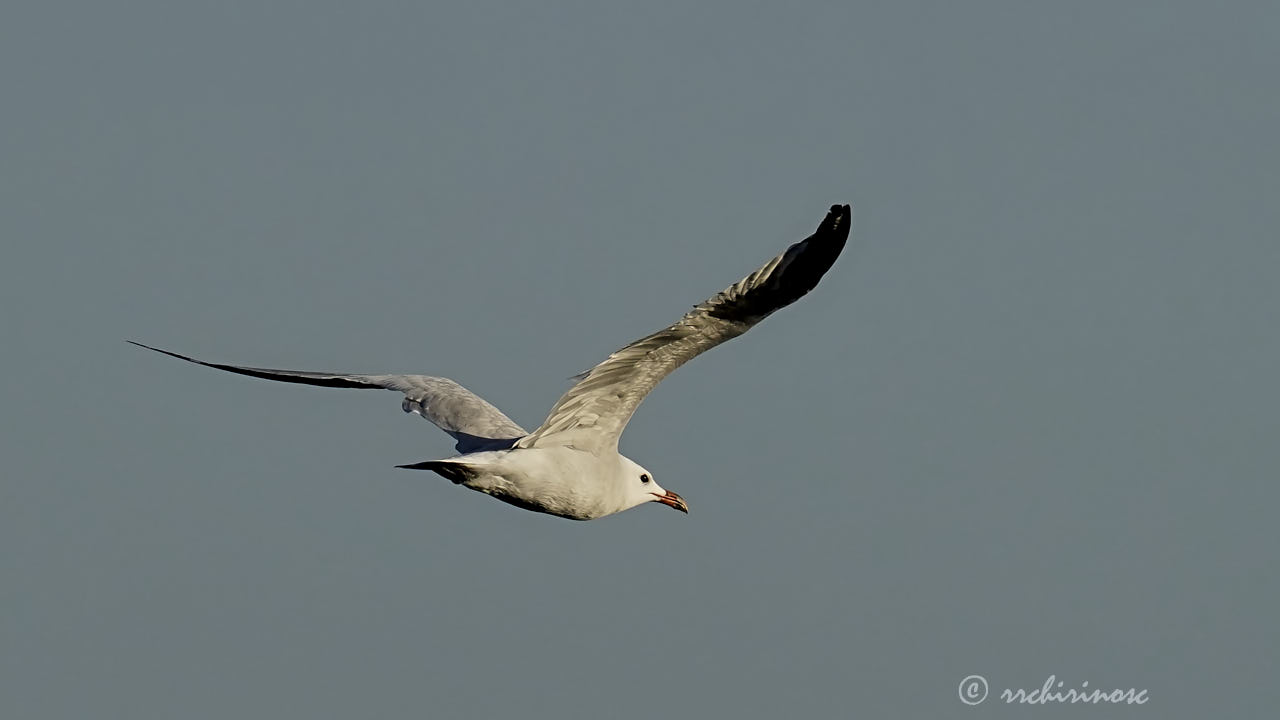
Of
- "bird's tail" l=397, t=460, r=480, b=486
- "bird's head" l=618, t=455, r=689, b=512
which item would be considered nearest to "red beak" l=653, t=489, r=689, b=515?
"bird's head" l=618, t=455, r=689, b=512

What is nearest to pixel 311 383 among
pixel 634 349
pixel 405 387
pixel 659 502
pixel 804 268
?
pixel 405 387

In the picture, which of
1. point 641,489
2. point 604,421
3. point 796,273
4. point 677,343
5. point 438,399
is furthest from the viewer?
point 438,399

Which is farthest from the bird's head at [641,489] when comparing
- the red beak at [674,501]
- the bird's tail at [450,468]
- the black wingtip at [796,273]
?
the black wingtip at [796,273]

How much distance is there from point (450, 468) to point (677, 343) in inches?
91.8

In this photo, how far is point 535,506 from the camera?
1573cm

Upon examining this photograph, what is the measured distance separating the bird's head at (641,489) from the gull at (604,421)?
0.01m

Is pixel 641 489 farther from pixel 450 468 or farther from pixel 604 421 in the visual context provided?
pixel 450 468

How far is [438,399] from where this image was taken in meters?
19.3

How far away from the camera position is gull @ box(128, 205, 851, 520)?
13.2m

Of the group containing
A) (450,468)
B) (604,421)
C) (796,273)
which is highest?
(796,273)

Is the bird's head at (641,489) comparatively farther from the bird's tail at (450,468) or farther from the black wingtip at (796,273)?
the black wingtip at (796,273)

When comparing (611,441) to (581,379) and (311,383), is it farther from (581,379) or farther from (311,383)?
(311,383)

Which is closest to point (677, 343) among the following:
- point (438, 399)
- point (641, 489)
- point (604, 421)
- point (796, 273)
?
point (796, 273)

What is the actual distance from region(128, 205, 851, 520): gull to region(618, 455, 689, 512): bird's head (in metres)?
0.01
